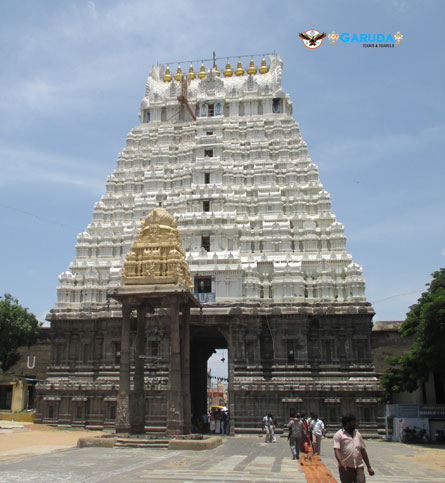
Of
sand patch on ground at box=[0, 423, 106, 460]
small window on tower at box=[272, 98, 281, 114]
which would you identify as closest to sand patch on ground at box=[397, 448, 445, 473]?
sand patch on ground at box=[0, 423, 106, 460]

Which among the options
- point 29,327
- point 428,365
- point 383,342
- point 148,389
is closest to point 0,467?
point 148,389

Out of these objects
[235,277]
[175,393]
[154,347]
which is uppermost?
[235,277]

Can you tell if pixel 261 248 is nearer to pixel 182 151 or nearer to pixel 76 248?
pixel 182 151

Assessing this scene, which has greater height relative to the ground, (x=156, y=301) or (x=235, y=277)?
(x=235, y=277)

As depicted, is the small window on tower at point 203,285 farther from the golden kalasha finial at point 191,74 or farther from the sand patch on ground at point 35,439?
the golden kalasha finial at point 191,74

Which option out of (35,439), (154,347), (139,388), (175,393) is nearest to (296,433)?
(175,393)

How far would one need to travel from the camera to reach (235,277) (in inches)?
1535

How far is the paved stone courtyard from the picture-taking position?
14.8 metres

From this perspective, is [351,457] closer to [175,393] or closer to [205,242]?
[175,393]

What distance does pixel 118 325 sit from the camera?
39188 millimetres

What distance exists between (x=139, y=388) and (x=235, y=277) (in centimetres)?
1321

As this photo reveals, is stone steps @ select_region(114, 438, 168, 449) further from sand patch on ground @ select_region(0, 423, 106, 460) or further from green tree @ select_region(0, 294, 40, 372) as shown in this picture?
green tree @ select_region(0, 294, 40, 372)

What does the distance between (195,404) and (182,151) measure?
74.8 feet
